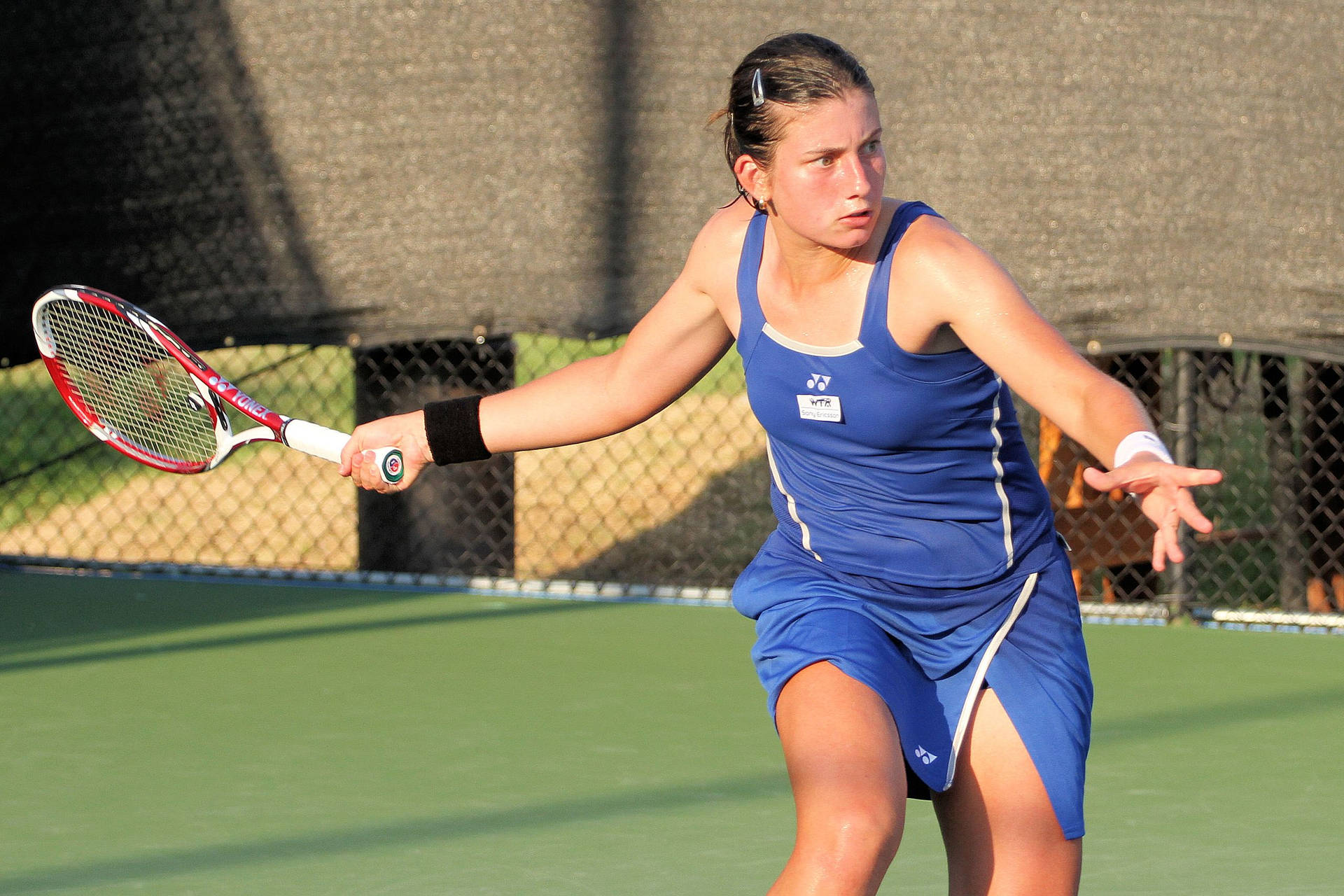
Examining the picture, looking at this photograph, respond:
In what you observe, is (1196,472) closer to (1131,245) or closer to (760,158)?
(760,158)

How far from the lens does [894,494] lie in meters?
2.18

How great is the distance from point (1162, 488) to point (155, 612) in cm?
421

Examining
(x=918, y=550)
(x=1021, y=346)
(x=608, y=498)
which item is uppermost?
(x=1021, y=346)

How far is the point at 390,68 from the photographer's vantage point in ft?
17.4

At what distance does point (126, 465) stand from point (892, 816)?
787 centimetres

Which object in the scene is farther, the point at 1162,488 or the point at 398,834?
the point at 398,834

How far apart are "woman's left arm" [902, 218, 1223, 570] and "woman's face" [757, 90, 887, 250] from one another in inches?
3.4

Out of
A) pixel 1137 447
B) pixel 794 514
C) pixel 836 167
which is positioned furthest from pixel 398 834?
pixel 1137 447

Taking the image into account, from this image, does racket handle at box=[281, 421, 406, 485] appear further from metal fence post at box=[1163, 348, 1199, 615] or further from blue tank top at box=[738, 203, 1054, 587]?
metal fence post at box=[1163, 348, 1199, 615]

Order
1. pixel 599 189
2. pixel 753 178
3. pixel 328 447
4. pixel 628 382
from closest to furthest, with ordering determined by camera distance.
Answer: pixel 753 178, pixel 628 382, pixel 328 447, pixel 599 189

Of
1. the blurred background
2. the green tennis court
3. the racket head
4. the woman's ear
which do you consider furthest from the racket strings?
the blurred background

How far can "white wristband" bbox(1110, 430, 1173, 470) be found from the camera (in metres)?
1.80

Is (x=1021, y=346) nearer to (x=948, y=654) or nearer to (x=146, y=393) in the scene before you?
(x=948, y=654)

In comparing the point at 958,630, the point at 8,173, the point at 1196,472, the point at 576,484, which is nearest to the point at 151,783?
the point at 958,630
